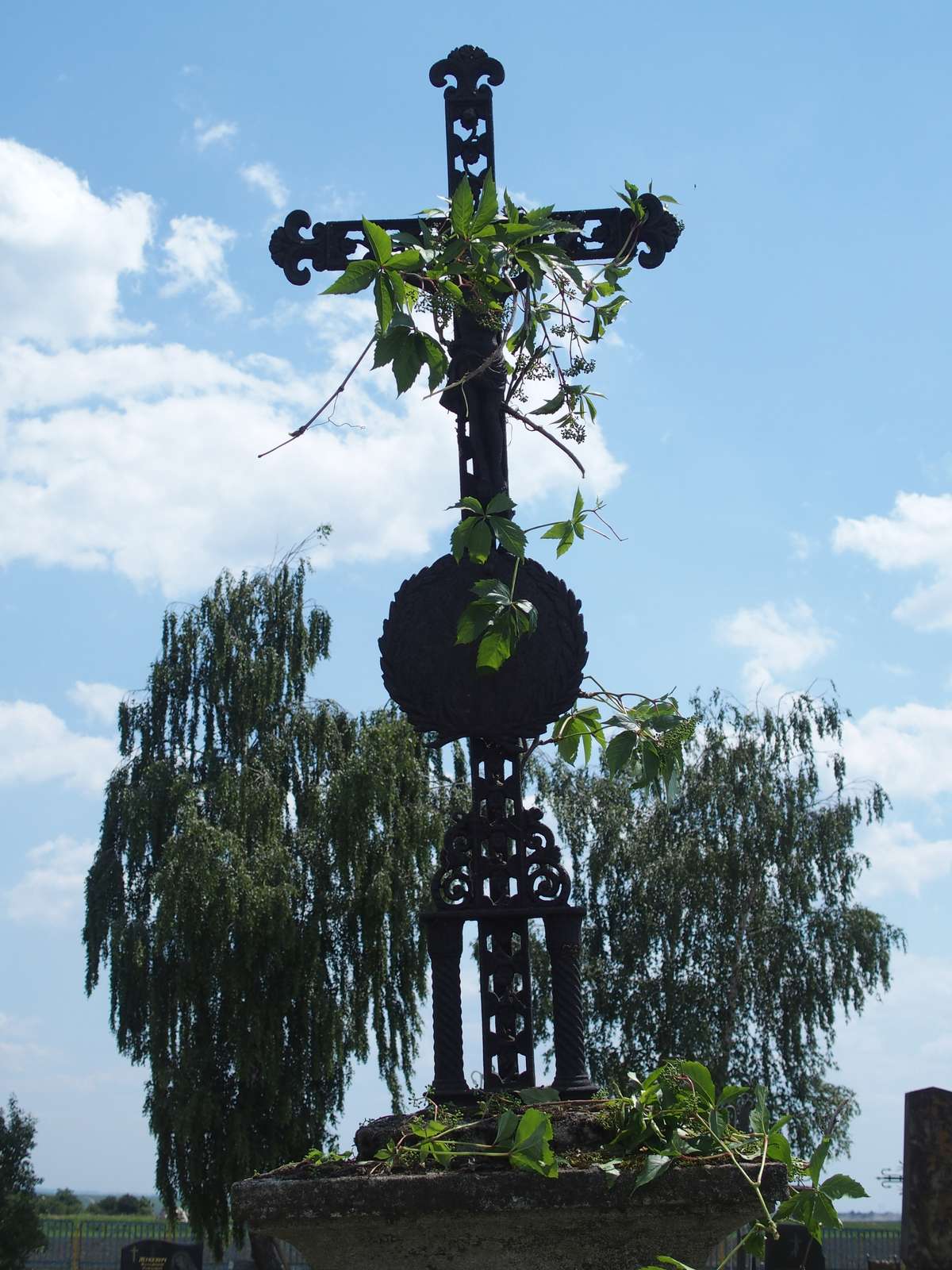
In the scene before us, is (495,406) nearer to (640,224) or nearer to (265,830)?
(640,224)

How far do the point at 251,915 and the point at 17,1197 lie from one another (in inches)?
384

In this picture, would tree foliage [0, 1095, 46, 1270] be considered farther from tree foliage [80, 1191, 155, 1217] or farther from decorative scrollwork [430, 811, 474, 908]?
tree foliage [80, 1191, 155, 1217]

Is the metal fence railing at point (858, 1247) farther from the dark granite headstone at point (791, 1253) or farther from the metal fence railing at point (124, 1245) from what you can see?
the dark granite headstone at point (791, 1253)

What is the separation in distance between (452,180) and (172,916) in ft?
53.6

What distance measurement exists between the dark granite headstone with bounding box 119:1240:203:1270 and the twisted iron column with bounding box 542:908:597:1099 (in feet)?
64.4

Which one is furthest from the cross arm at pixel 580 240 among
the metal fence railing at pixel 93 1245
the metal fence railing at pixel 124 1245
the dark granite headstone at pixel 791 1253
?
the metal fence railing at pixel 93 1245

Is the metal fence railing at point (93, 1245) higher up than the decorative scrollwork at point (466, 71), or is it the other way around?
the decorative scrollwork at point (466, 71)

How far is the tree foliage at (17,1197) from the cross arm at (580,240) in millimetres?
23893

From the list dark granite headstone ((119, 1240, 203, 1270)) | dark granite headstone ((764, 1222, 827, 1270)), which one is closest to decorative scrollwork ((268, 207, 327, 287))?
dark granite headstone ((764, 1222, 827, 1270))

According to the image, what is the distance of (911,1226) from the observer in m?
6.21

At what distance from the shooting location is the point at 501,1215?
8.87ft

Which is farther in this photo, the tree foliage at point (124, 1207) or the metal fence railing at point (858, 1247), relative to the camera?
the tree foliage at point (124, 1207)

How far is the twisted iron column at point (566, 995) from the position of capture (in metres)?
3.52

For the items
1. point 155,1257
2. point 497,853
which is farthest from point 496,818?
point 155,1257
